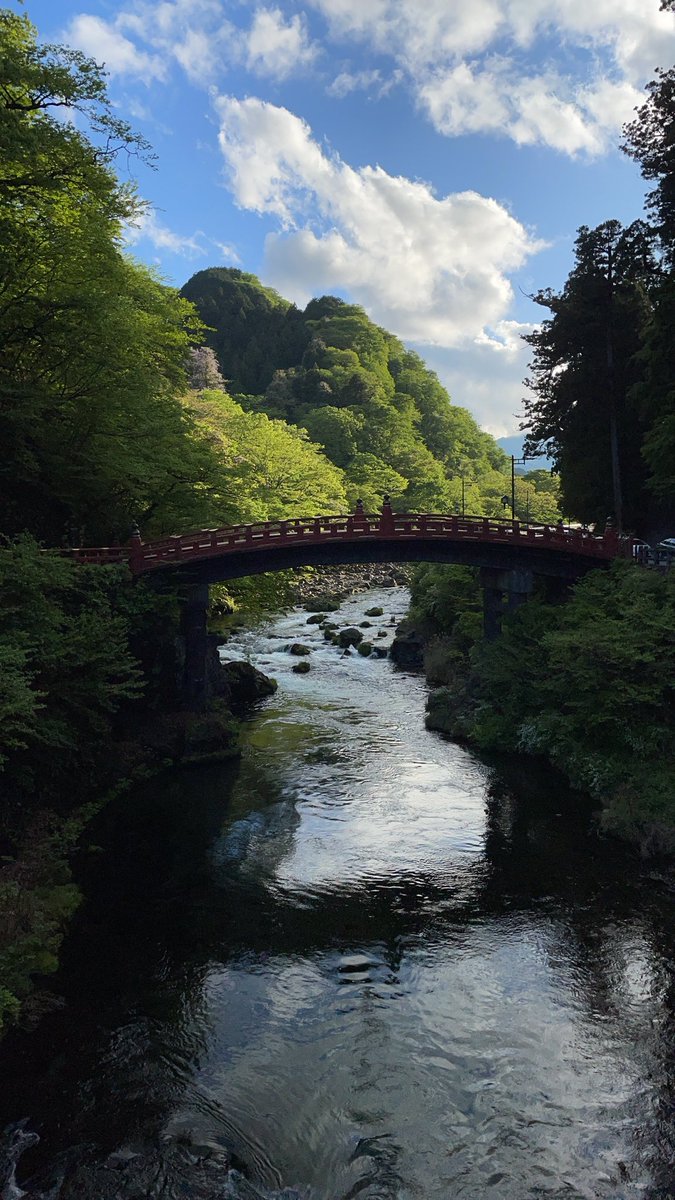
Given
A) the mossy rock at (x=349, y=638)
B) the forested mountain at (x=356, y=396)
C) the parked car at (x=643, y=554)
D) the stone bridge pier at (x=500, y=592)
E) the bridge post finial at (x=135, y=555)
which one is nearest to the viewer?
the bridge post finial at (x=135, y=555)

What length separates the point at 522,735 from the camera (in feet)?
81.6

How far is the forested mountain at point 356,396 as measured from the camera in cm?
8188

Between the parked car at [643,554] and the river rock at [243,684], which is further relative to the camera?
the river rock at [243,684]

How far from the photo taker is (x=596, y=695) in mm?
21672

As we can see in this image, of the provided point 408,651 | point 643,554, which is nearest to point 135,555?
point 408,651

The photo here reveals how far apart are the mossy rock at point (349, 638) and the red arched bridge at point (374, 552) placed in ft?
37.3

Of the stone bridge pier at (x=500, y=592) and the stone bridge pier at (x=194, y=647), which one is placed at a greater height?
the stone bridge pier at (x=500, y=592)

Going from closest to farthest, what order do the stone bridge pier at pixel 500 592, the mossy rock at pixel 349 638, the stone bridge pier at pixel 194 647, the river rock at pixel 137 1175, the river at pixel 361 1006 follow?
1. the river rock at pixel 137 1175
2. the river at pixel 361 1006
3. the stone bridge pier at pixel 194 647
4. the stone bridge pier at pixel 500 592
5. the mossy rock at pixel 349 638

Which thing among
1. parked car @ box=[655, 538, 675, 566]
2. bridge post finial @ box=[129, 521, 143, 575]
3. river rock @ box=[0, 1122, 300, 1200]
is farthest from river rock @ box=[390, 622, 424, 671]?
river rock @ box=[0, 1122, 300, 1200]

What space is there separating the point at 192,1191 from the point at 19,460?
17828 mm

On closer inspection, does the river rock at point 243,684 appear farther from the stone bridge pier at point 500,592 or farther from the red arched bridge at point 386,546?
the stone bridge pier at point 500,592

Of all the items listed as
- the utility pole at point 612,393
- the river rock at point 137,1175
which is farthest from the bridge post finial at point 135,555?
the utility pole at point 612,393

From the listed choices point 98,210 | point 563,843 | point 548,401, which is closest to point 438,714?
point 563,843

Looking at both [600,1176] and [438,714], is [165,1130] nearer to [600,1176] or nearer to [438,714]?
[600,1176]
